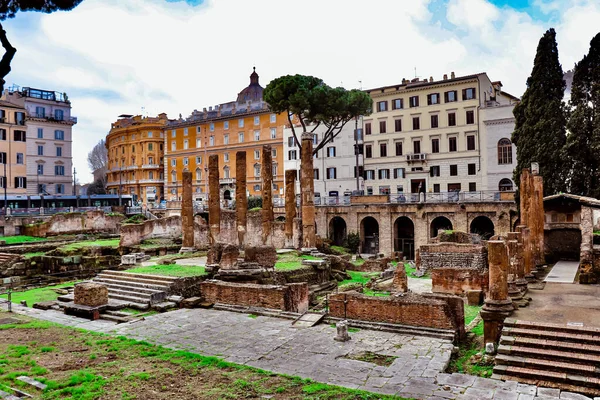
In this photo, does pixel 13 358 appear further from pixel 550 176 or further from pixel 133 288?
pixel 550 176

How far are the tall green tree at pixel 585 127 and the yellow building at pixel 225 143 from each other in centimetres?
3244

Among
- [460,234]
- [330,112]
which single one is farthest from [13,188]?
[460,234]

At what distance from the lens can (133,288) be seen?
58.1 feet

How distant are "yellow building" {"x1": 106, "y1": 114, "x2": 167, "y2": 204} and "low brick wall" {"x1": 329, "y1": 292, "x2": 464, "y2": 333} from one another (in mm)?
56253

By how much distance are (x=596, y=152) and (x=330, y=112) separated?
21.2m

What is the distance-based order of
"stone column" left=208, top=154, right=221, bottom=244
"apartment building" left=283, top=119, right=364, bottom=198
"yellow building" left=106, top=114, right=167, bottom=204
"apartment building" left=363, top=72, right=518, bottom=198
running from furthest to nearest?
"yellow building" left=106, top=114, right=167, bottom=204
"apartment building" left=283, top=119, right=364, bottom=198
"apartment building" left=363, top=72, right=518, bottom=198
"stone column" left=208, top=154, right=221, bottom=244

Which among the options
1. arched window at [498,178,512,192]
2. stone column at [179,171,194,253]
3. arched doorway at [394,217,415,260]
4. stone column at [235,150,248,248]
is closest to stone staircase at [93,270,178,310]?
stone column at [179,171,194,253]

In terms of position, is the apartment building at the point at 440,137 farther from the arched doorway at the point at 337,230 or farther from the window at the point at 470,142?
the arched doorway at the point at 337,230

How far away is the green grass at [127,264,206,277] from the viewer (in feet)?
61.2

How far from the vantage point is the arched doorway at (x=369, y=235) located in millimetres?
41375

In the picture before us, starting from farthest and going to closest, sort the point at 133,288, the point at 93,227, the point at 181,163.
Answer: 1. the point at 181,163
2. the point at 93,227
3. the point at 133,288

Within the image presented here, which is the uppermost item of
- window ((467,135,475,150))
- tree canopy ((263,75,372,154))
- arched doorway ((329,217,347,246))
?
tree canopy ((263,75,372,154))

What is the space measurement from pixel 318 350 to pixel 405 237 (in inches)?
1222

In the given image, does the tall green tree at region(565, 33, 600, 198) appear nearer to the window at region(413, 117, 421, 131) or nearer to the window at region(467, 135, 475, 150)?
the window at region(467, 135, 475, 150)
